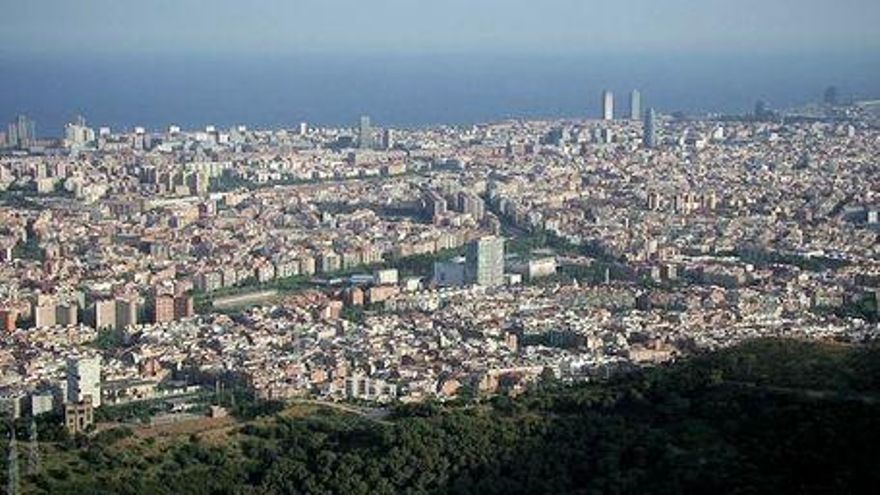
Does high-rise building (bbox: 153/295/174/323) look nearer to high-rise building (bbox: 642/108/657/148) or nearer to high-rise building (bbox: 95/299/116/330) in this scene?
high-rise building (bbox: 95/299/116/330)

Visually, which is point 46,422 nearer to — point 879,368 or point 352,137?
point 879,368

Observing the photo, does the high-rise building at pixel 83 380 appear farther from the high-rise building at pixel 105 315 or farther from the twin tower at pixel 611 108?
the twin tower at pixel 611 108

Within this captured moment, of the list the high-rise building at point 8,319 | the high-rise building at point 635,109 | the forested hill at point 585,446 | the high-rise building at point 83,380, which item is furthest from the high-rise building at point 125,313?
the high-rise building at point 635,109

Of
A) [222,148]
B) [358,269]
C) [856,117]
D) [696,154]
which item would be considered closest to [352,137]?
[222,148]

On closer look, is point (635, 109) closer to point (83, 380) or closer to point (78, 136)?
point (78, 136)

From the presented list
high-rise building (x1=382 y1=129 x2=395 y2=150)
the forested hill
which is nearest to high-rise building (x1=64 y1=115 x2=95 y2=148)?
high-rise building (x1=382 y1=129 x2=395 y2=150)

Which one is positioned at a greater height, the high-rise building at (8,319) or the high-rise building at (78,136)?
the high-rise building at (78,136)

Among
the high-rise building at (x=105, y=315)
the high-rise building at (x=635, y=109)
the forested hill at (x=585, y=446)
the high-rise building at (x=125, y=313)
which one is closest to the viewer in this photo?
the forested hill at (x=585, y=446)
